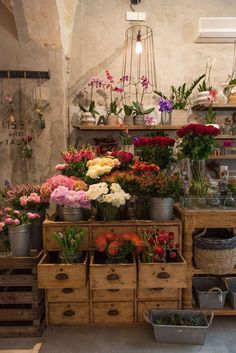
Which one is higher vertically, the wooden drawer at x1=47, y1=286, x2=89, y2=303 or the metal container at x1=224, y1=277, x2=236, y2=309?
the wooden drawer at x1=47, y1=286, x2=89, y2=303

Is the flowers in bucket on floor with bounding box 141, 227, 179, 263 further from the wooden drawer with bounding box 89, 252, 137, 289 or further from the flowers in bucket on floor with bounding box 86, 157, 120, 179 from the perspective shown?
the flowers in bucket on floor with bounding box 86, 157, 120, 179

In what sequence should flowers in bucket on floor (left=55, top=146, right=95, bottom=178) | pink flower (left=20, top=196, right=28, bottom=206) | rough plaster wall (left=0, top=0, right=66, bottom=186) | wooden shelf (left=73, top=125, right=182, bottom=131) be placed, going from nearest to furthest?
pink flower (left=20, top=196, right=28, bottom=206), flowers in bucket on floor (left=55, top=146, right=95, bottom=178), rough plaster wall (left=0, top=0, right=66, bottom=186), wooden shelf (left=73, top=125, right=182, bottom=131)

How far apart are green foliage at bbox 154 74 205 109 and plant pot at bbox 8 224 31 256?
7.59 ft

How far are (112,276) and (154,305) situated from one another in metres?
0.47

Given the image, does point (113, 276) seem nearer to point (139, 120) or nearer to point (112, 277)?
point (112, 277)

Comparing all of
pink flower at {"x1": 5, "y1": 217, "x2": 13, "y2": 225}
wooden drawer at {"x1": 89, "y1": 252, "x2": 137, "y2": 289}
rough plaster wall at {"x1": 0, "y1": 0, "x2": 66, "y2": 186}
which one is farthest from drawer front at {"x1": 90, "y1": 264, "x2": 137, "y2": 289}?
rough plaster wall at {"x1": 0, "y1": 0, "x2": 66, "y2": 186}

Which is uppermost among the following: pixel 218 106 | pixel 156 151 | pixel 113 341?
pixel 218 106

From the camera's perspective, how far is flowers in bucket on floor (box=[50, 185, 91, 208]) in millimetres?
2027

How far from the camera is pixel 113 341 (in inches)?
76.8

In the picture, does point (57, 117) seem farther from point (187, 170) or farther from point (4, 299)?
point (4, 299)

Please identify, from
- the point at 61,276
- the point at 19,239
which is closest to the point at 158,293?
the point at 61,276

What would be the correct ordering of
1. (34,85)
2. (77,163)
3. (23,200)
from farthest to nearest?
(34,85)
(77,163)
(23,200)

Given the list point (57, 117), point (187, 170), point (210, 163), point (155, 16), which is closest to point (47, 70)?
point (57, 117)

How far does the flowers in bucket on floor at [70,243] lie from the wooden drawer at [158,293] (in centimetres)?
51
